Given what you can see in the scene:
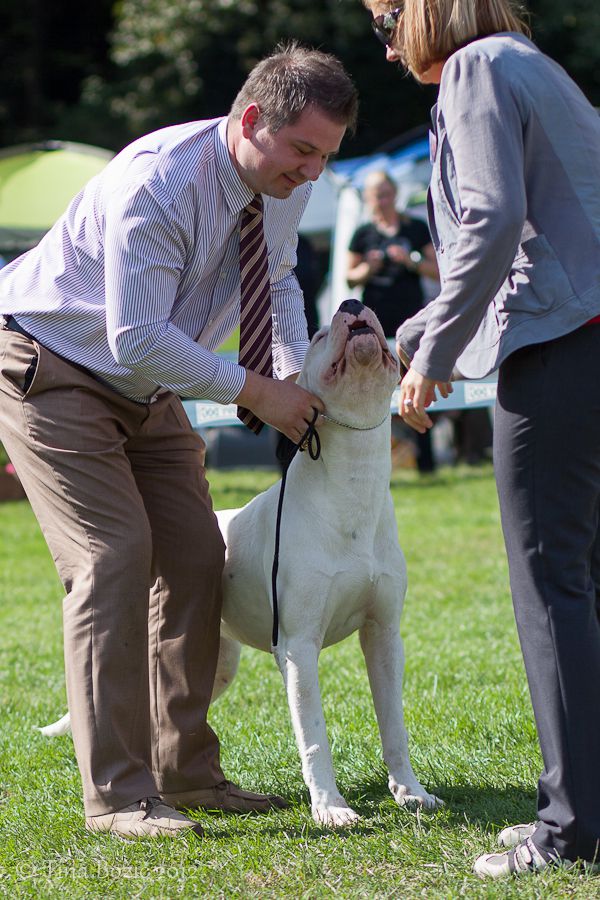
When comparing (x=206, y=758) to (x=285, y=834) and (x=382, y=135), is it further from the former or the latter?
(x=382, y=135)

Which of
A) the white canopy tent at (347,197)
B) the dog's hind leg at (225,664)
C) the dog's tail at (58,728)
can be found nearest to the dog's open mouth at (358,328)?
the dog's hind leg at (225,664)

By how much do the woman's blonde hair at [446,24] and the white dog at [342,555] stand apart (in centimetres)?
77

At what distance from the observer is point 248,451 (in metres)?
12.2

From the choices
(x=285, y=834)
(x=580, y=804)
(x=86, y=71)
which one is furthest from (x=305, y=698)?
(x=86, y=71)

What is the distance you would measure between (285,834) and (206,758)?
440 mm

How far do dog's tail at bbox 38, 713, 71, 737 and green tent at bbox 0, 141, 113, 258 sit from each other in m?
8.61

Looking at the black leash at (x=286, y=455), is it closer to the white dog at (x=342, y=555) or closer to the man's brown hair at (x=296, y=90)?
the white dog at (x=342, y=555)

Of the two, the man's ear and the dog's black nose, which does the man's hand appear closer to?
the dog's black nose

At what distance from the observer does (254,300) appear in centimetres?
335

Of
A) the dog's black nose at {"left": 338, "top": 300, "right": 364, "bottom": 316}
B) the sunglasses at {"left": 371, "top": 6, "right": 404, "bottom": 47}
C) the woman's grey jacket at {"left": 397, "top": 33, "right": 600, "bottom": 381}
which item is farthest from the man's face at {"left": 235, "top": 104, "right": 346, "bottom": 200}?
the woman's grey jacket at {"left": 397, "top": 33, "right": 600, "bottom": 381}

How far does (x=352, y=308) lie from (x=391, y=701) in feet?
3.74

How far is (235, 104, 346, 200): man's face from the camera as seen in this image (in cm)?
300

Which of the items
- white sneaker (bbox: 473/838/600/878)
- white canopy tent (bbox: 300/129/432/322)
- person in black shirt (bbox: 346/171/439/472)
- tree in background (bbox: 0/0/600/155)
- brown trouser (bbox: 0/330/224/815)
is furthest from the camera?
tree in background (bbox: 0/0/600/155)

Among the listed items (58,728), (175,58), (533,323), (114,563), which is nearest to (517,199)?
(533,323)
